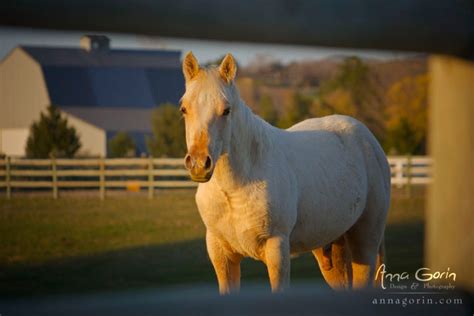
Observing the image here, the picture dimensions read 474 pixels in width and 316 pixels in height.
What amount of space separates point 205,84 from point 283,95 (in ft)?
64.0

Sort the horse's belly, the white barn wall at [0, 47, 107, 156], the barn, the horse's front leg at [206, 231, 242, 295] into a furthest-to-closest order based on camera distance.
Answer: the barn
the white barn wall at [0, 47, 107, 156]
the horse's belly
the horse's front leg at [206, 231, 242, 295]

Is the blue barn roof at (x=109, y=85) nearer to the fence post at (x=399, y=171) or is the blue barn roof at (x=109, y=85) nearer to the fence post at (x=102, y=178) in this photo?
the fence post at (x=102, y=178)

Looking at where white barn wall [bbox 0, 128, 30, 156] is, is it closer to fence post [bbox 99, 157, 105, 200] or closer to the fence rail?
the fence rail

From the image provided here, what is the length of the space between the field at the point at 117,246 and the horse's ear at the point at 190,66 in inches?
91.4

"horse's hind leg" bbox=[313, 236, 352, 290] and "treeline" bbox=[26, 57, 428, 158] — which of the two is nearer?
"horse's hind leg" bbox=[313, 236, 352, 290]

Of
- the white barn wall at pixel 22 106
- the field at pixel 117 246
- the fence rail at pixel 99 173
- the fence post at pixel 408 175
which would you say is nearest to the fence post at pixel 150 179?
the fence rail at pixel 99 173

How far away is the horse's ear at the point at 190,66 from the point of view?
304 centimetres

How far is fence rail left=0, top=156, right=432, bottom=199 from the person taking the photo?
1888 centimetres

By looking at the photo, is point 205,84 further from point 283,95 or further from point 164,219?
point 283,95

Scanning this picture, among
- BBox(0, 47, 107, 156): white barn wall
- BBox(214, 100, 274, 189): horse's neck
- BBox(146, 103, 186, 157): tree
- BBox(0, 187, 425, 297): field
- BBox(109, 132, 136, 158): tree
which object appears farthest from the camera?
BBox(109, 132, 136, 158): tree

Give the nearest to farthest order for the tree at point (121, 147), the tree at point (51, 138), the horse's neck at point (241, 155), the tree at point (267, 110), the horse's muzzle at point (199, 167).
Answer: the horse's muzzle at point (199, 167) → the horse's neck at point (241, 155) → the tree at point (267, 110) → the tree at point (51, 138) → the tree at point (121, 147)

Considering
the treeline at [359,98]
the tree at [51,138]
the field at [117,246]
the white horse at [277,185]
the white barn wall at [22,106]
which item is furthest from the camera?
the white barn wall at [22,106]

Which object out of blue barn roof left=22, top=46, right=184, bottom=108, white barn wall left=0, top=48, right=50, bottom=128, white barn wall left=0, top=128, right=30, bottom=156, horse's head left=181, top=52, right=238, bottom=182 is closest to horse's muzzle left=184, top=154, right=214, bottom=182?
horse's head left=181, top=52, right=238, bottom=182

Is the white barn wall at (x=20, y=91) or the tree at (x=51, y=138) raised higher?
the white barn wall at (x=20, y=91)
